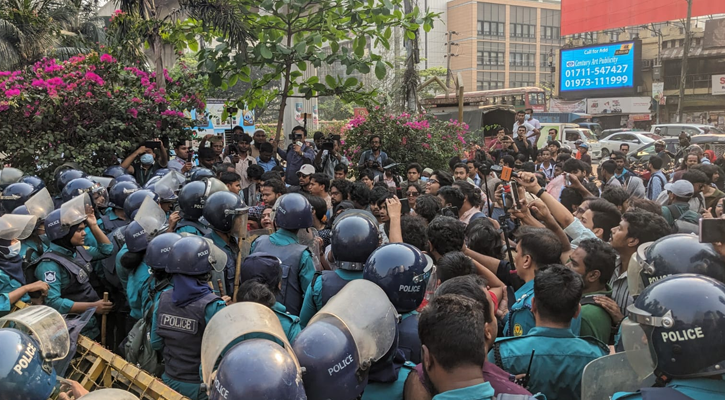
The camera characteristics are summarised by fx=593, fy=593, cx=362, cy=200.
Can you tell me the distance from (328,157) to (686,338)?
8.50 meters

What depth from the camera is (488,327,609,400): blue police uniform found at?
2811 millimetres

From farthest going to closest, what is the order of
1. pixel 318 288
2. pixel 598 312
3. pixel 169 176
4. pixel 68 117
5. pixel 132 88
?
pixel 132 88
pixel 68 117
pixel 169 176
pixel 318 288
pixel 598 312

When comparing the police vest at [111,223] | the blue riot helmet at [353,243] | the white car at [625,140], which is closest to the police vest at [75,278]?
the police vest at [111,223]

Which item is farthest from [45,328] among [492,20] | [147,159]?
[492,20]

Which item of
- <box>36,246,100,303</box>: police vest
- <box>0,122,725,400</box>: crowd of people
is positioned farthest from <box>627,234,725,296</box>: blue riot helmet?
<box>36,246,100,303</box>: police vest

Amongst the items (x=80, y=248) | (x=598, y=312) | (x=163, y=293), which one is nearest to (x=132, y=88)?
(x=80, y=248)

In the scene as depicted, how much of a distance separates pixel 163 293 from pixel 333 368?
185 cm

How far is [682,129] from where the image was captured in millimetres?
28656

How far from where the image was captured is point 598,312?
339cm

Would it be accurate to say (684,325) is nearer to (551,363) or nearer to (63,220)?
(551,363)

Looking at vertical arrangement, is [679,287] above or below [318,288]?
above

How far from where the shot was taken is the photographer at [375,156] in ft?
32.4

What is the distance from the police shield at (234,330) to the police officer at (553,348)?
123 centimetres

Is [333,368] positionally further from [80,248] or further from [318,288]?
[80,248]
